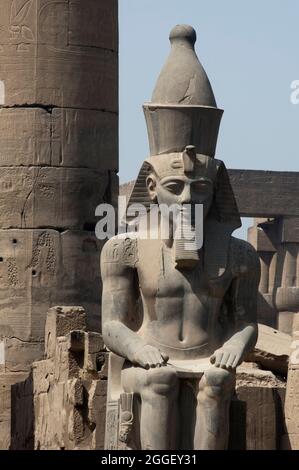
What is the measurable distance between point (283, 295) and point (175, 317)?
2482 cm

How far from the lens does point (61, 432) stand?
61.7 feet

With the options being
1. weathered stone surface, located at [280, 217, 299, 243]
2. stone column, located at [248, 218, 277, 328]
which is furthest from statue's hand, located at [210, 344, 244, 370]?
stone column, located at [248, 218, 277, 328]

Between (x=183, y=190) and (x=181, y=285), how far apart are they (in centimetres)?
57

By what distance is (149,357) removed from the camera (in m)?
14.3

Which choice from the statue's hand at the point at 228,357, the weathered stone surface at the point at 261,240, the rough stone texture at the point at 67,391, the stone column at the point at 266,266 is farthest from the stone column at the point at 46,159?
the weathered stone surface at the point at 261,240

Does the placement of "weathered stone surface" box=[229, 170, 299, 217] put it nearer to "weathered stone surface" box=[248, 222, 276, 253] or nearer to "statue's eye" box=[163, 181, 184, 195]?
"weathered stone surface" box=[248, 222, 276, 253]

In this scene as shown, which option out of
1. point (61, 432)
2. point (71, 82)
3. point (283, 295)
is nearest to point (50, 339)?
point (61, 432)

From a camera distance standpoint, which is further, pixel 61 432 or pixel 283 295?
pixel 283 295

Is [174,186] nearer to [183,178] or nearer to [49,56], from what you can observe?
[183,178]

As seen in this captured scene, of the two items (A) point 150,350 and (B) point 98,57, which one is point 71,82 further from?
(A) point 150,350

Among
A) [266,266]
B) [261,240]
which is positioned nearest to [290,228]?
[261,240]

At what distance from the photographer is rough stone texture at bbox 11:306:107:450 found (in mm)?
18281

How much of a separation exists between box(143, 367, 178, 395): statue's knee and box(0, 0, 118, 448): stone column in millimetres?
8415
